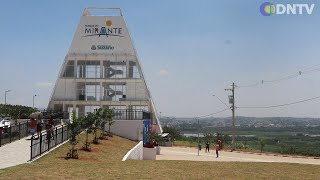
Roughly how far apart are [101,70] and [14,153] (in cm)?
2754

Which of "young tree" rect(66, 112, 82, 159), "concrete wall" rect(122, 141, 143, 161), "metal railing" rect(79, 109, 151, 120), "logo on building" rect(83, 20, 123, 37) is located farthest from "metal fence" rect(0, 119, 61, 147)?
"logo on building" rect(83, 20, 123, 37)

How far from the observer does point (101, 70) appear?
158ft

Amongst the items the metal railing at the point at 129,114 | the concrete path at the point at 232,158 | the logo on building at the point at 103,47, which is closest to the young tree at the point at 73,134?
the concrete path at the point at 232,158

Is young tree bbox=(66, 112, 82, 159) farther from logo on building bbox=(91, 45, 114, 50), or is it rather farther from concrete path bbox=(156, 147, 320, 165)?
logo on building bbox=(91, 45, 114, 50)

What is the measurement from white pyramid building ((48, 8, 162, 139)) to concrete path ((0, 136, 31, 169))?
68.0 feet

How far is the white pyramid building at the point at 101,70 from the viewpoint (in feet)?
153

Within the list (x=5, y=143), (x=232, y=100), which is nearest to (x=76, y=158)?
(x=5, y=143)

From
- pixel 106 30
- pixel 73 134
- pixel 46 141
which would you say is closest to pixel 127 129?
pixel 106 30

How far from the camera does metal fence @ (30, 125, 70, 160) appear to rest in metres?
19.4

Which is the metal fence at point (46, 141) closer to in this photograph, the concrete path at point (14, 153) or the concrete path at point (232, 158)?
the concrete path at point (14, 153)

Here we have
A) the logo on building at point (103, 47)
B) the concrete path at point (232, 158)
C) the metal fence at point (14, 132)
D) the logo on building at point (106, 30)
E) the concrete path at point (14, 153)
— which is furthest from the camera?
the logo on building at point (106, 30)

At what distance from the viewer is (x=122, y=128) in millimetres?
38875

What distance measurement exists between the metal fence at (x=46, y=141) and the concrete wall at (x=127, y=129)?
11.1 m

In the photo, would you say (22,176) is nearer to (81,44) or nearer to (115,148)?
(115,148)
